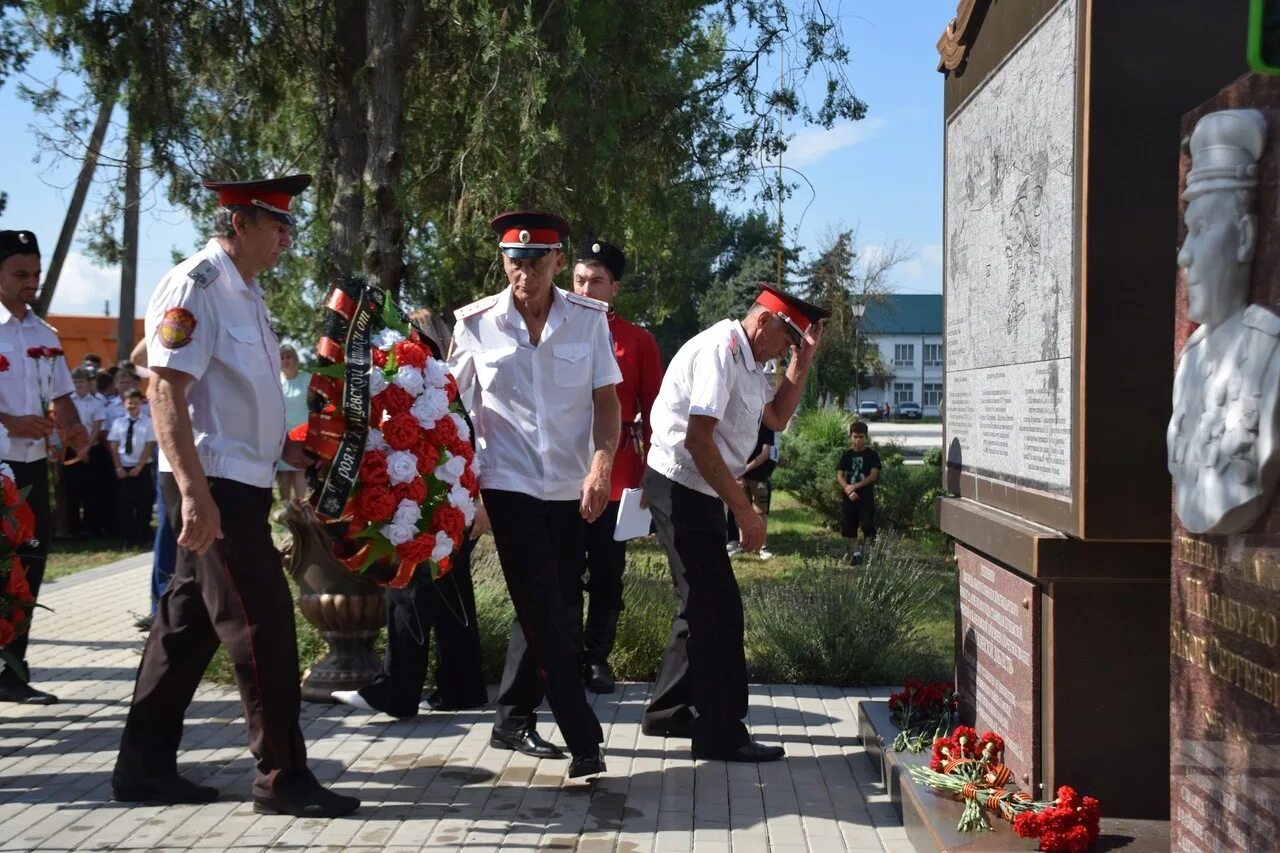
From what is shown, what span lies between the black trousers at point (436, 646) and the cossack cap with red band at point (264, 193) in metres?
2.04

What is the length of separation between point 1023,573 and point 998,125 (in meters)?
1.80

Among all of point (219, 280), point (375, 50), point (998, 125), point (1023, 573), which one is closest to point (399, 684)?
point (219, 280)

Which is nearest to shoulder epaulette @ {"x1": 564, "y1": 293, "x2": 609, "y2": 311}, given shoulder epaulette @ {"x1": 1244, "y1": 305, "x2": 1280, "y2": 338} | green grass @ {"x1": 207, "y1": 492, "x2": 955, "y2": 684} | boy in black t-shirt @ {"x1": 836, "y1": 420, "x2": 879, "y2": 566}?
green grass @ {"x1": 207, "y1": 492, "x2": 955, "y2": 684}

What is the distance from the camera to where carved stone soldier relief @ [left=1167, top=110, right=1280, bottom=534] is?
304 centimetres

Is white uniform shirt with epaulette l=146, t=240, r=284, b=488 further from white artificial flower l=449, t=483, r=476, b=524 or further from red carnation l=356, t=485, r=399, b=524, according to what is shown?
white artificial flower l=449, t=483, r=476, b=524

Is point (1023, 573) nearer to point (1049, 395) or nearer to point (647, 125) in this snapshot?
point (1049, 395)

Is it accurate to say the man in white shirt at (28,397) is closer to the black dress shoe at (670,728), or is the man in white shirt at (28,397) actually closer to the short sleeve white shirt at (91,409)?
the black dress shoe at (670,728)

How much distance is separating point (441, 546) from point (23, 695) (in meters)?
2.90

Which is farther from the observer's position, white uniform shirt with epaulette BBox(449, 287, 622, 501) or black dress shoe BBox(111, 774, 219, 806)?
white uniform shirt with epaulette BBox(449, 287, 622, 501)

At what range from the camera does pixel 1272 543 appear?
9.78ft

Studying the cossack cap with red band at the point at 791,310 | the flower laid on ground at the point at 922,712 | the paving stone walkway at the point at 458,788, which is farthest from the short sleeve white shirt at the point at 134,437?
the flower laid on ground at the point at 922,712

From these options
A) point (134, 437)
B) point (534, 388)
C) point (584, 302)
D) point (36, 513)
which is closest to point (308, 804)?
point (534, 388)

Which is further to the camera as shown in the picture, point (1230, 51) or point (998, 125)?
point (998, 125)

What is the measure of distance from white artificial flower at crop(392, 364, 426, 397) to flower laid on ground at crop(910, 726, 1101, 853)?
2444mm
